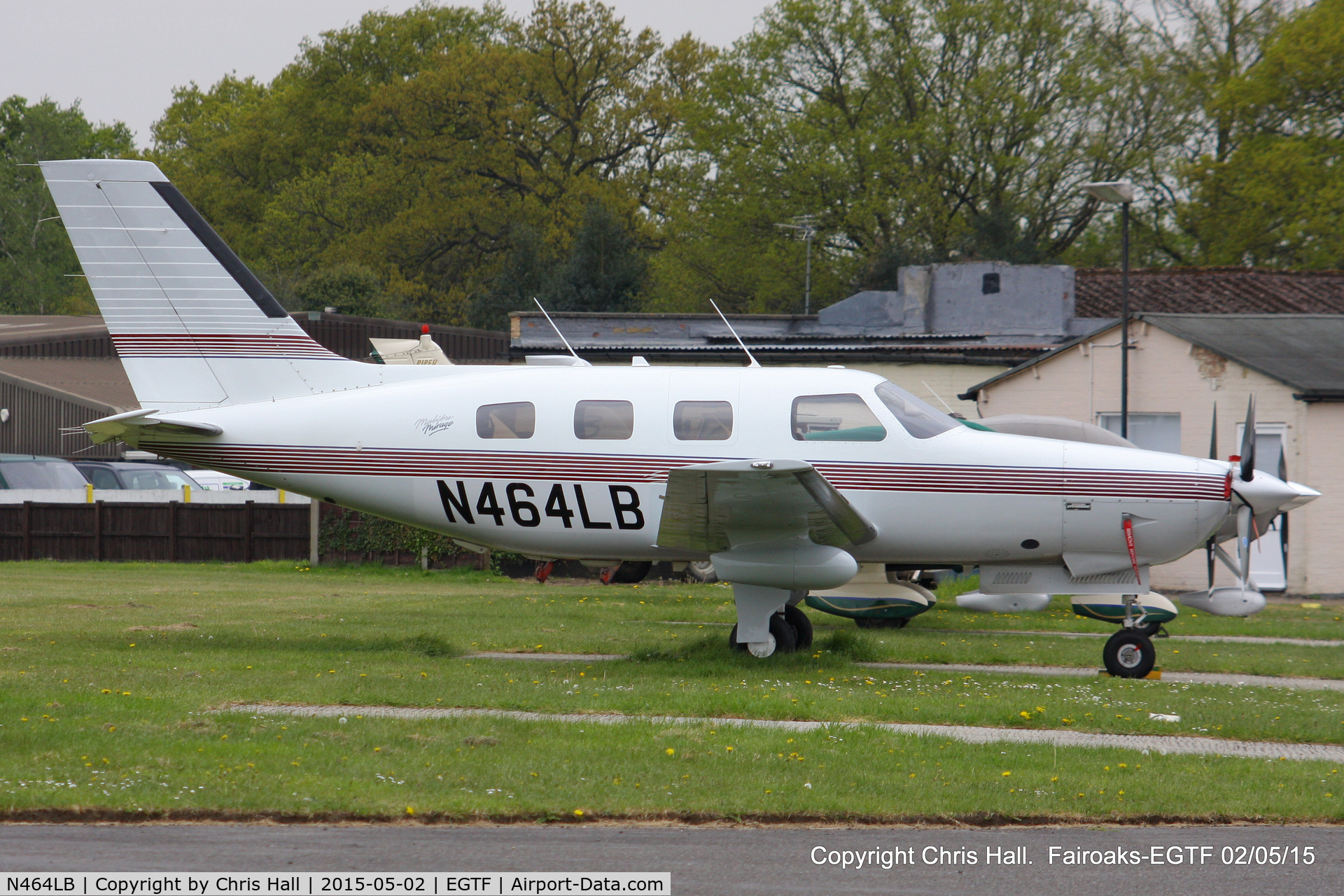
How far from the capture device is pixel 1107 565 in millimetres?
11938

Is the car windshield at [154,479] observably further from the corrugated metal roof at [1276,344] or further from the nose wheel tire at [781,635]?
the nose wheel tire at [781,635]

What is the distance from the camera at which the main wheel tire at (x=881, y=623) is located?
15.6m

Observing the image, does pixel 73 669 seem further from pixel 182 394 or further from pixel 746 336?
pixel 746 336

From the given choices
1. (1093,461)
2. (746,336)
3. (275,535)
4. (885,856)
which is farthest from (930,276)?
(885,856)

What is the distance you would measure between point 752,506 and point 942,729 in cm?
283

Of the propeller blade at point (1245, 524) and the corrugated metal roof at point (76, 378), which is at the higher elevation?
the corrugated metal roof at point (76, 378)

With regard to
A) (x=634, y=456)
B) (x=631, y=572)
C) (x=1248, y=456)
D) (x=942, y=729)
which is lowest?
(x=942, y=729)

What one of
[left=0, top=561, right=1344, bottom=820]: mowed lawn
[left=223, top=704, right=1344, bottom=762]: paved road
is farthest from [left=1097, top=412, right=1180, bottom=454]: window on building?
[left=223, top=704, right=1344, bottom=762]: paved road

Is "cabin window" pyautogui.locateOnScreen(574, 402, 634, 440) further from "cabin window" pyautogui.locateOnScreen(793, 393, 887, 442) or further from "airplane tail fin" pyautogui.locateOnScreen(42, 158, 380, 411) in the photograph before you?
"airplane tail fin" pyautogui.locateOnScreen(42, 158, 380, 411)

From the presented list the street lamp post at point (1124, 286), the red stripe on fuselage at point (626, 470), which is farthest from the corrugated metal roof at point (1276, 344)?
the red stripe on fuselage at point (626, 470)

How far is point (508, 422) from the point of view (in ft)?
39.8

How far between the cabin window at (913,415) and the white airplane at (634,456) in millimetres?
23

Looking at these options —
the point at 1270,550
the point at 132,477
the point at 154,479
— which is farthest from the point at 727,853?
the point at 132,477

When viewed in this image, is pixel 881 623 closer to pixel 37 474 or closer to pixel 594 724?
pixel 594 724
